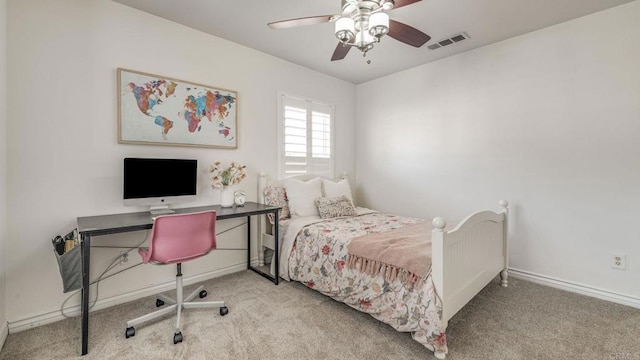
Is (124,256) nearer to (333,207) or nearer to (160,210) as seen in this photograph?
(160,210)

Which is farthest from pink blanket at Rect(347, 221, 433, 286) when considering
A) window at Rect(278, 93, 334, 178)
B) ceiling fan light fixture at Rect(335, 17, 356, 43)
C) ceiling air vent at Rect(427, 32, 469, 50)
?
ceiling air vent at Rect(427, 32, 469, 50)

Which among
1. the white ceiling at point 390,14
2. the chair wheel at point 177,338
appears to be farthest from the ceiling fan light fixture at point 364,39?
the chair wheel at point 177,338

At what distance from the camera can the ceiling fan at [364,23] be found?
175cm

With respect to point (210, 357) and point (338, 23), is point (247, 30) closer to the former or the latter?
point (338, 23)

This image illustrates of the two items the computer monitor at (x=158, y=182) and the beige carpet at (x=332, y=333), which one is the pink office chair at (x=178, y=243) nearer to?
the beige carpet at (x=332, y=333)

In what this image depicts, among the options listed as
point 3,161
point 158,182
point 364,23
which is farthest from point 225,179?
point 364,23

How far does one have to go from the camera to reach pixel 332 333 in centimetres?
202

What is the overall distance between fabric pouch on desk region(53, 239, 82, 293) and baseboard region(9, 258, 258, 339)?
1.72 ft

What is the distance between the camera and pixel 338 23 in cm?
181

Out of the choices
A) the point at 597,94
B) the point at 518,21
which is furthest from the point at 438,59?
the point at 597,94

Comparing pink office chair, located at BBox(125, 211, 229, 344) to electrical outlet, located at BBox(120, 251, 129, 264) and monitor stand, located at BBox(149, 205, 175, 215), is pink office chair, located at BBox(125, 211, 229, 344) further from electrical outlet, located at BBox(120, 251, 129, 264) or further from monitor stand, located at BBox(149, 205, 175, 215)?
electrical outlet, located at BBox(120, 251, 129, 264)

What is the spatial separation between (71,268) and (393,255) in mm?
2195

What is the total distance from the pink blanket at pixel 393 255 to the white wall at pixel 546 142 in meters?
1.33

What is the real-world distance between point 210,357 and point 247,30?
2.85 m
